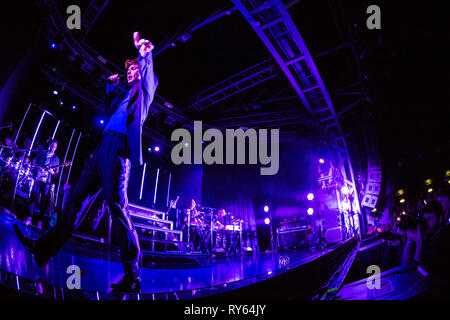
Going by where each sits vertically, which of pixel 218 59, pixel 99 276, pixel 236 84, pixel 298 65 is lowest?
pixel 99 276

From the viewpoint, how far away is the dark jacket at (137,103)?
1962mm

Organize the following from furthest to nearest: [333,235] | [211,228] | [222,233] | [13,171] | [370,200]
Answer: [222,233]
[370,200]
[333,235]
[211,228]
[13,171]

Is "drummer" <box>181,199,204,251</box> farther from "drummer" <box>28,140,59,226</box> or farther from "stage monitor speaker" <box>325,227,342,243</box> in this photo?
"stage monitor speaker" <box>325,227,342,243</box>

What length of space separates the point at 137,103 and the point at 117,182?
738 millimetres

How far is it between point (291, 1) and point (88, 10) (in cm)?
537

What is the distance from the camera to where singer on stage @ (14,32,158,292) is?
1.70m

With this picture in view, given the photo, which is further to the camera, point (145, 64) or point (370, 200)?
point (370, 200)

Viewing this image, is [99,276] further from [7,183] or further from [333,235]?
[333,235]

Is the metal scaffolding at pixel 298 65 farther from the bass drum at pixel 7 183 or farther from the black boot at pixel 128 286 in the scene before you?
the bass drum at pixel 7 183

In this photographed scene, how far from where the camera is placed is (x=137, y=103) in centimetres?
208

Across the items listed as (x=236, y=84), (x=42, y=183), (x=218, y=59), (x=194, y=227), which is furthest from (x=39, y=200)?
(x=236, y=84)

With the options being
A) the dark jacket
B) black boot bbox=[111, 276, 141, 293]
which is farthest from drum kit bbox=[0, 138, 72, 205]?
black boot bbox=[111, 276, 141, 293]

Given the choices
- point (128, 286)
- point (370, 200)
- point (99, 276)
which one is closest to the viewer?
point (128, 286)
